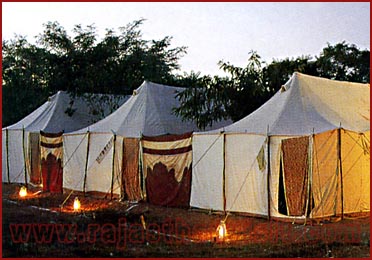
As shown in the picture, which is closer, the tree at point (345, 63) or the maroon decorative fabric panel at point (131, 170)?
the maroon decorative fabric panel at point (131, 170)

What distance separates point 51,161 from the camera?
1622 centimetres

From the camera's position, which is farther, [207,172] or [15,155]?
[15,155]

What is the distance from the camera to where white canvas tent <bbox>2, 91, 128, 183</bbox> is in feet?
58.0

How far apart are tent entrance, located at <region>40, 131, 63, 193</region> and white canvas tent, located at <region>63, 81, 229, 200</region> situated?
0.38 meters

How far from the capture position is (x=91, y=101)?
20.0 m

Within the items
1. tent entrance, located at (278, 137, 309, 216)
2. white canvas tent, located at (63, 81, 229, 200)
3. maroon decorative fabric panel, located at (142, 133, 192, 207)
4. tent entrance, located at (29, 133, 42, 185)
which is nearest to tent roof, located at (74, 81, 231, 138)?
white canvas tent, located at (63, 81, 229, 200)

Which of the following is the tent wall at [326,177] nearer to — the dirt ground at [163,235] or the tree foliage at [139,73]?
the dirt ground at [163,235]

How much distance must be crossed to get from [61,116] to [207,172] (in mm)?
8091

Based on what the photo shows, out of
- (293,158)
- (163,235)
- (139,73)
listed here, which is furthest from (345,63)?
(163,235)

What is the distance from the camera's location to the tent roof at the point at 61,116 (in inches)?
704

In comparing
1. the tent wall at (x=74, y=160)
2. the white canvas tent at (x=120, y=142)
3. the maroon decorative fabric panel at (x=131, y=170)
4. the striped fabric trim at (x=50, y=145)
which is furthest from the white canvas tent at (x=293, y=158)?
the striped fabric trim at (x=50, y=145)

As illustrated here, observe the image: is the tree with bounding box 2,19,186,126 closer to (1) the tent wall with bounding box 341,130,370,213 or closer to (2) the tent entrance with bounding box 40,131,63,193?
(2) the tent entrance with bounding box 40,131,63,193

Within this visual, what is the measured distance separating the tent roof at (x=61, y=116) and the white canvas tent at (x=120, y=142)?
8.25 ft

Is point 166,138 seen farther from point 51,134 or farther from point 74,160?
point 51,134
